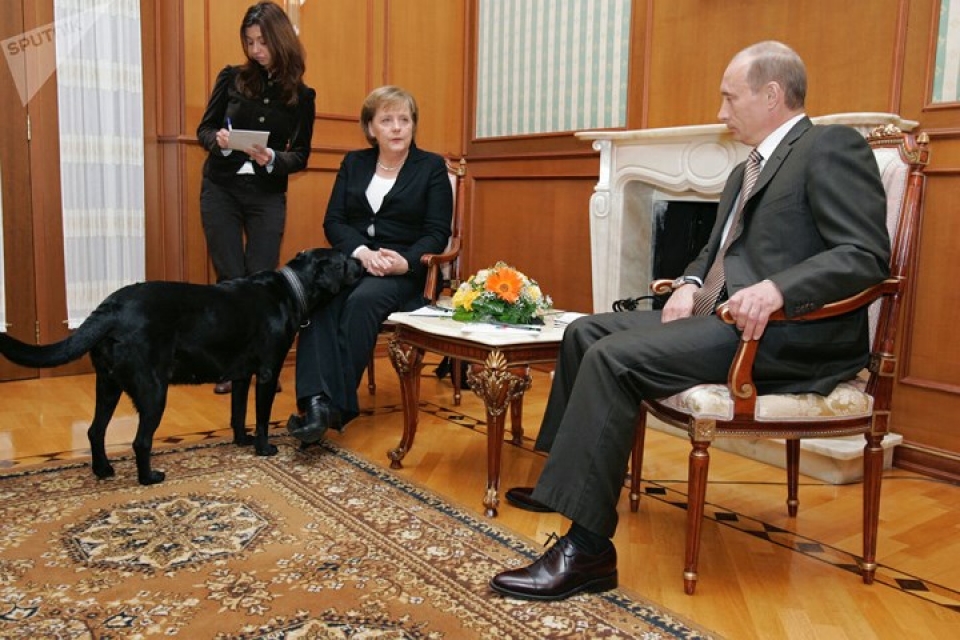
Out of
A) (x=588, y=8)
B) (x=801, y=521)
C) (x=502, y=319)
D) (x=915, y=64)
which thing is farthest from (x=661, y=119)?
(x=801, y=521)

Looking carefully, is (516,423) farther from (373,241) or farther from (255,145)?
(255,145)

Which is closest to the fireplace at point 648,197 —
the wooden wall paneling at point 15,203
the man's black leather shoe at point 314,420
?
the man's black leather shoe at point 314,420

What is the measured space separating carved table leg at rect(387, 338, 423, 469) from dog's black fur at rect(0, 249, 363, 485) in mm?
406

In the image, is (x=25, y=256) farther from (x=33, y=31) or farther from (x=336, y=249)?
(x=336, y=249)

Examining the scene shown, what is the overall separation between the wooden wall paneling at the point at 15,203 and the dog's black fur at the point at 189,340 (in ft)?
5.45

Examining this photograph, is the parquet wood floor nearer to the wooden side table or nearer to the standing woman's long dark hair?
the wooden side table

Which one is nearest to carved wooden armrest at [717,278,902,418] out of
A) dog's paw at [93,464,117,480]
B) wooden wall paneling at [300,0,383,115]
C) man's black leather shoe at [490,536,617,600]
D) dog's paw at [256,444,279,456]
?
man's black leather shoe at [490,536,617,600]

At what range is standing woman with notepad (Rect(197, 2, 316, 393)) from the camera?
372 cm

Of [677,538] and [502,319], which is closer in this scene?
[677,538]

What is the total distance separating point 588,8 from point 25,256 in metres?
3.11

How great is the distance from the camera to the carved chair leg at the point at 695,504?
2.03 meters

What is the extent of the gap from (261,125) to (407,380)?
5.34 feet

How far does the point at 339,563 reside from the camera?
214 cm

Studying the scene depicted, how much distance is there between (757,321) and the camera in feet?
6.48
